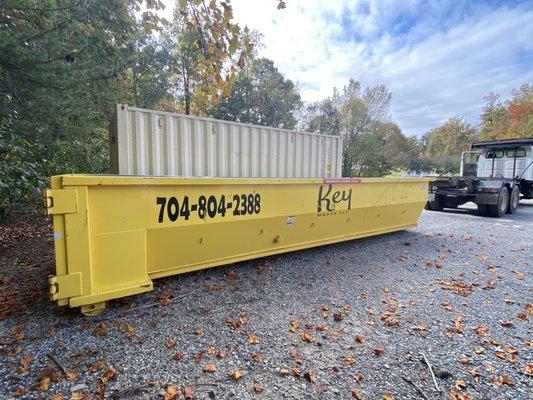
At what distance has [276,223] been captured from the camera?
4.33 metres

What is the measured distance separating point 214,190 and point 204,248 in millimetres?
761

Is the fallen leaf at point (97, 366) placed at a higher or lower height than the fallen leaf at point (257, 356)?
higher

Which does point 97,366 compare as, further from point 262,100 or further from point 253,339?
point 262,100

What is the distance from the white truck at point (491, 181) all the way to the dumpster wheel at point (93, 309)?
387 inches

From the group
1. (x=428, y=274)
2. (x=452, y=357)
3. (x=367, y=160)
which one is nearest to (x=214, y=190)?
(x=452, y=357)

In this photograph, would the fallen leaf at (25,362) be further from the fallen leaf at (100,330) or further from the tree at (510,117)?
the tree at (510,117)

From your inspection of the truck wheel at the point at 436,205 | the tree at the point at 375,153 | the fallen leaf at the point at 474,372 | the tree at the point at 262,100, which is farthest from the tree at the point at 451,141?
the fallen leaf at the point at 474,372

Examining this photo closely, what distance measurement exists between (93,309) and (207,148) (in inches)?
103

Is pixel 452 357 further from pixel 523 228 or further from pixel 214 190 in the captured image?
pixel 523 228

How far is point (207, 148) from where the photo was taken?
14.8 feet

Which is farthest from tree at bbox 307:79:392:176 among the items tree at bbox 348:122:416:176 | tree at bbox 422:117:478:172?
tree at bbox 422:117:478:172

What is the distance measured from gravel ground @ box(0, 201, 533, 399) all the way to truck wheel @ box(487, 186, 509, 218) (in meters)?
5.82

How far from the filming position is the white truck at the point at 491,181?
31.0 ft

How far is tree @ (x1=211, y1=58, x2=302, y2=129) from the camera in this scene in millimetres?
24688
